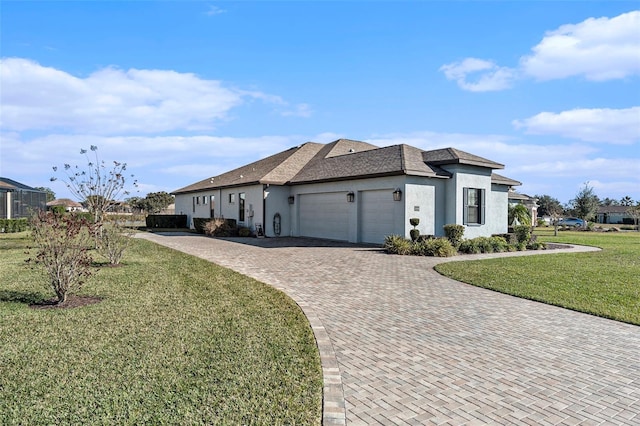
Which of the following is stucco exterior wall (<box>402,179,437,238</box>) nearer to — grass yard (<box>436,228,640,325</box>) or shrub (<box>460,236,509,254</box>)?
shrub (<box>460,236,509,254</box>)

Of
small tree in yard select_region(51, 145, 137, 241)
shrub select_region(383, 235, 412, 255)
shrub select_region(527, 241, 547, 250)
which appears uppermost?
small tree in yard select_region(51, 145, 137, 241)

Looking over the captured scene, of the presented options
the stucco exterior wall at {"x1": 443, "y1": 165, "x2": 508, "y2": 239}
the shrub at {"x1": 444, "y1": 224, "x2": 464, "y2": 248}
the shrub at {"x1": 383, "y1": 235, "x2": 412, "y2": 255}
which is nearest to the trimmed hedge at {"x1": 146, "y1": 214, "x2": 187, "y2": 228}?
the shrub at {"x1": 383, "y1": 235, "x2": 412, "y2": 255}

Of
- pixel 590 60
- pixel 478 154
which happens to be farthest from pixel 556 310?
pixel 478 154

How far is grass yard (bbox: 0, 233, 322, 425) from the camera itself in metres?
3.07

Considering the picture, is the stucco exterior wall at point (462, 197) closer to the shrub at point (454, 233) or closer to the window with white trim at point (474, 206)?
the window with white trim at point (474, 206)

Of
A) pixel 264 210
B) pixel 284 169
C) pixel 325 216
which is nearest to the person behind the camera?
pixel 325 216

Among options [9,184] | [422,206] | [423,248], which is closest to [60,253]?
[423,248]

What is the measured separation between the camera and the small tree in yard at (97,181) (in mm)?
Result: 12914

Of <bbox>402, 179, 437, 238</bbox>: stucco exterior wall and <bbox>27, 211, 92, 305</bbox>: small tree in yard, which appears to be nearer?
<bbox>27, 211, 92, 305</bbox>: small tree in yard

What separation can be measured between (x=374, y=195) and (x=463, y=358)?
13078 mm

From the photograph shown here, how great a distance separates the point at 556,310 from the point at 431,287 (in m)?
2.42

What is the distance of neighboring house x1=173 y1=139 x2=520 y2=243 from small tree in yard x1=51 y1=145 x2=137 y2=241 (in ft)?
28.0

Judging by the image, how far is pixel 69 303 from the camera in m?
6.68

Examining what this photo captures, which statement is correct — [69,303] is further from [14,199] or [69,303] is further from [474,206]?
[14,199]
